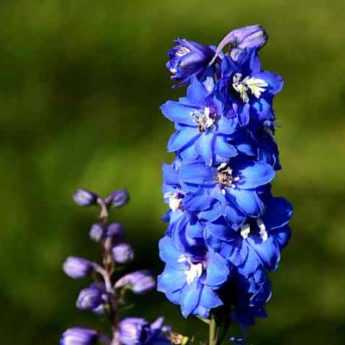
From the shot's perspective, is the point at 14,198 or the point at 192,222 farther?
the point at 14,198

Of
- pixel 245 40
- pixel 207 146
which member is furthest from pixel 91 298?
pixel 245 40

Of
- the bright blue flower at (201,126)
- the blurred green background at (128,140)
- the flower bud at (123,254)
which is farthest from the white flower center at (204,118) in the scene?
the blurred green background at (128,140)

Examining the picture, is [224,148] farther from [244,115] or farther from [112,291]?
[112,291]

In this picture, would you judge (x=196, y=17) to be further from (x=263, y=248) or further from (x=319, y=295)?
(x=263, y=248)

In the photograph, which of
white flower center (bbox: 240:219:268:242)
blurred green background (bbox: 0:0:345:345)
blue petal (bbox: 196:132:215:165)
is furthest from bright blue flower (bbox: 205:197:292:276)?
blurred green background (bbox: 0:0:345:345)

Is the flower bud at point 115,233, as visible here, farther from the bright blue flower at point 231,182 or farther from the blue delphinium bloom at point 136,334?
the bright blue flower at point 231,182

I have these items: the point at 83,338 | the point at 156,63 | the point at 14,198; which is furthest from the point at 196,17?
the point at 83,338
